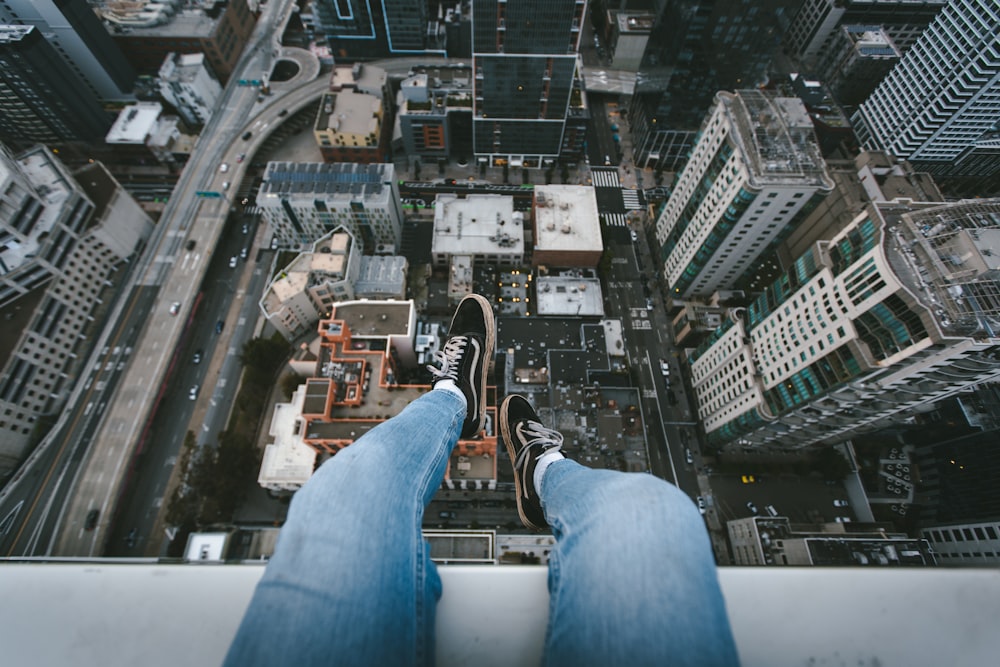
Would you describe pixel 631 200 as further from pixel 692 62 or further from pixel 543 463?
pixel 543 463

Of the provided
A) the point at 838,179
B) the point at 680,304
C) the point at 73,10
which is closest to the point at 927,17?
the point at 838,179

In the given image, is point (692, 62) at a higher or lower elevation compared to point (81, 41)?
lower

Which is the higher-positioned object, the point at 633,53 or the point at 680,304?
the point at 633,53

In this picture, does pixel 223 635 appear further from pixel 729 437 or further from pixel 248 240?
pixel 248 240

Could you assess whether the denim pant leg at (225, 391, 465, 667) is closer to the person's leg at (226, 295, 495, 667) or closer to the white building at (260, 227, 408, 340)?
the person's leg at (226, 295, 495, 667)

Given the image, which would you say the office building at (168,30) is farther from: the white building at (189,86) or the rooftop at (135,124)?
the rooftop at (135,124)

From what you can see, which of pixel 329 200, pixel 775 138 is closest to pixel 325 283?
pixel 329 200
